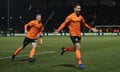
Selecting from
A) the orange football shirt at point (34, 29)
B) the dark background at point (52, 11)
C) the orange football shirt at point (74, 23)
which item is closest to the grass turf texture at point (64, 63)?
the orange football shirt at point (34, 29)

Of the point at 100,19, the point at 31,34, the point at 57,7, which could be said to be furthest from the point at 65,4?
the point at 31,34

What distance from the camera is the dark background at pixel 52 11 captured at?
238 ft

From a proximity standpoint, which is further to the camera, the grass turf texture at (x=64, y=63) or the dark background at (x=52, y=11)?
the dark background at (x=52, y=11)

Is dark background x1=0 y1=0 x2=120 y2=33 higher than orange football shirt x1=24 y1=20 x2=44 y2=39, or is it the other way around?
dark background x1=0 y1=0 x2=120 y2=33

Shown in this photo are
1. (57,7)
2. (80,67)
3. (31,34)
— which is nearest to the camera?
(80,67)

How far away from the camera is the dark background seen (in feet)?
238

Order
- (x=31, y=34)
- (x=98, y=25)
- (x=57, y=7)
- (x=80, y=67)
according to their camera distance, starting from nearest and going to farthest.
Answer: (x=80, y=67)
(x=31, y=34)
(x=98, y=25)
(x=57, y=7)

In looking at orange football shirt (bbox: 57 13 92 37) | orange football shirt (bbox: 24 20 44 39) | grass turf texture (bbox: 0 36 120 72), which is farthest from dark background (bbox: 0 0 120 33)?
orange football shirt (bbox: 57 13 92 37)

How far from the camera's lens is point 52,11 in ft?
249

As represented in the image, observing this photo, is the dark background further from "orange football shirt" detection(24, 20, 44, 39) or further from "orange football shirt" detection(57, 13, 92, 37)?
"orange football shirt" detection(57, 13, 92, 37)

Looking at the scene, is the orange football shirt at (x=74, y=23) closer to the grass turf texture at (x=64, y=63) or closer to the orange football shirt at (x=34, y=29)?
the grass turf texture at (x=64, y=63)

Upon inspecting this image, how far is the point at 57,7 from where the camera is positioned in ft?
250

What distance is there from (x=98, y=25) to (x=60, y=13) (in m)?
8.13

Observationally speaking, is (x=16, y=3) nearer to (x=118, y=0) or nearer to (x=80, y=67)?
(x=118, y=0)
